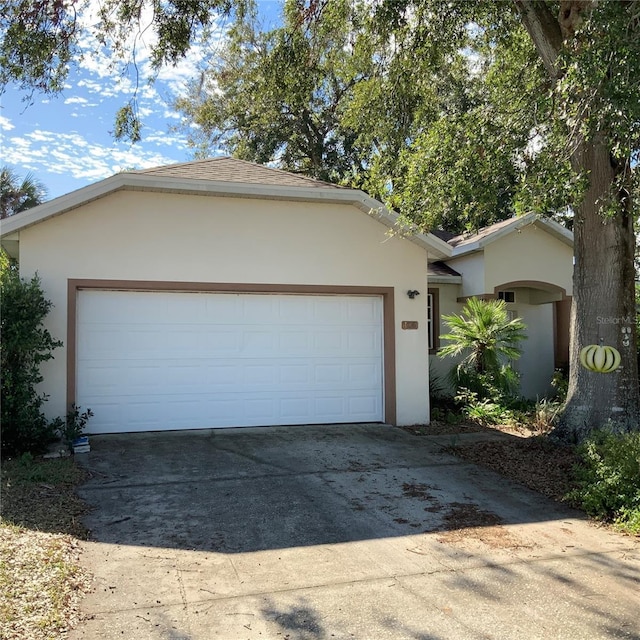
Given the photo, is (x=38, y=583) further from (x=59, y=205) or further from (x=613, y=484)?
(x=59, y=205)

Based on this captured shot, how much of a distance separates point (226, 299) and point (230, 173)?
2286 mm

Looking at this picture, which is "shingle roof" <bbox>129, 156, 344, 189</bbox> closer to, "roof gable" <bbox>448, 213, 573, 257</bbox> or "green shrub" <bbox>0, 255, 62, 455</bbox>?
"green shrub" <bbox>0, 255, 62, 455</bbox>

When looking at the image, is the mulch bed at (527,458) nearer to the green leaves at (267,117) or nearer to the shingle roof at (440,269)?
the shingle roof at (440,269)

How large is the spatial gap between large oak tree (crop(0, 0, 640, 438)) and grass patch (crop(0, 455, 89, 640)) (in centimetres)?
586

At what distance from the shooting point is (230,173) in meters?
10.0

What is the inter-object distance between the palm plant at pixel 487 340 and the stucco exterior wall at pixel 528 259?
5.42 ft

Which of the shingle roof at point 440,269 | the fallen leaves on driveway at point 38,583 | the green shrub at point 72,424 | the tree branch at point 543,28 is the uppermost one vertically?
the tree branch at point 543,28

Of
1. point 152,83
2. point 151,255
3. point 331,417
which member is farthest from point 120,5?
point 331,417

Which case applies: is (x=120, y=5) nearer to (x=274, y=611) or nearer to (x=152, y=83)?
(x=152, y=83)

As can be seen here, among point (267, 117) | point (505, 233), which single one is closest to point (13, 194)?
point (267, 117)

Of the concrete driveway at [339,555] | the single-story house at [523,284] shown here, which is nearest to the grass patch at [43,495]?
the concrete driveway at [339,555]

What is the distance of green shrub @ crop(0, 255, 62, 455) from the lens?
7.55 meters

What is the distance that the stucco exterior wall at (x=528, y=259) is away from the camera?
13180mm

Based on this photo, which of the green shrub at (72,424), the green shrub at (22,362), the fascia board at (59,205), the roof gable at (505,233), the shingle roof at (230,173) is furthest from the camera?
the roof gable at (505,233)
